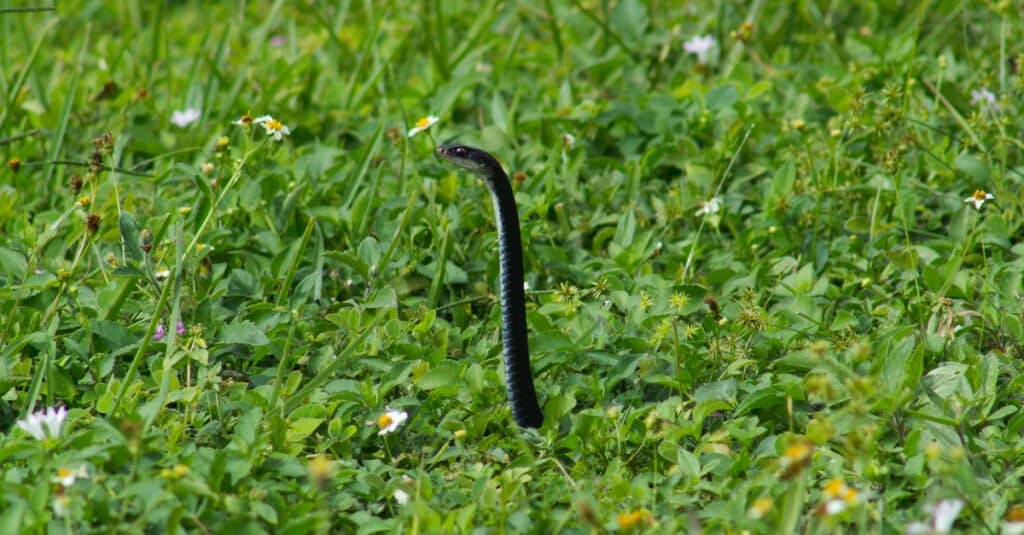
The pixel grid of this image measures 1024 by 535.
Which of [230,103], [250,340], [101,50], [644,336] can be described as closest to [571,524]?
[644,336]

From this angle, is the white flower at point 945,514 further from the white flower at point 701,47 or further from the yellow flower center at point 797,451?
the white flower at point 701,47

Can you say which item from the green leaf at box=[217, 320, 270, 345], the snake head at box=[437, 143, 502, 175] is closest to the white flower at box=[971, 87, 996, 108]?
the snake head at box=[437, 143, 502, 175]

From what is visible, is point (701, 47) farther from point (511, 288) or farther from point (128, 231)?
point (128, 231)

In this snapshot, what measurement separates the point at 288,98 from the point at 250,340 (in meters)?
1.81

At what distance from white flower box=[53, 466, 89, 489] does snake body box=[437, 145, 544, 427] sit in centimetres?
98

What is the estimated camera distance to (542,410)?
3125 millimetres

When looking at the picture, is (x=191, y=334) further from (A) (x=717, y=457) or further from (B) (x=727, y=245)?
(B) (x=727, y=245)

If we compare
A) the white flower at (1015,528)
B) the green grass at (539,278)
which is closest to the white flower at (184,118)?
the green grass at (539,278)

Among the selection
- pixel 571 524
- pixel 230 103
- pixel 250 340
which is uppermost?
pixel 230 103

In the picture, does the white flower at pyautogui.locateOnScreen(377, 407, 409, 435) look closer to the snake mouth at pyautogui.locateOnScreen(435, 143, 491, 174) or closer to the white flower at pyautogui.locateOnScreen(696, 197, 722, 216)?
the snake mouth at pyautogui.locateOnScreen(435, 143, 491, 174)

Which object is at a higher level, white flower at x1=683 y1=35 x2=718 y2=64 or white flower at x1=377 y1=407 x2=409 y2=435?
white flower at x1=683 y1=35 x2=718 y2=64

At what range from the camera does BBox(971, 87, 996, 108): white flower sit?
4227 mm

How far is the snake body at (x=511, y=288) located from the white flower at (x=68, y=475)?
0.98 m

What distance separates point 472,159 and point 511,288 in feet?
1.08
